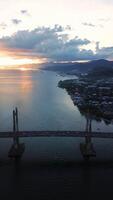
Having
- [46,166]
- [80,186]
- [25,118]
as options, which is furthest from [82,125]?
[80,186]

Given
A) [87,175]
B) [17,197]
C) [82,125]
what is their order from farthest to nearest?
[82,125] < [87,175] < [17,197]

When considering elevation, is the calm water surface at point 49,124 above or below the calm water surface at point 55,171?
above

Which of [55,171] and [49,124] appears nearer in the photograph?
[55,171]

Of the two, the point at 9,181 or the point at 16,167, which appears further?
the point at 16,167

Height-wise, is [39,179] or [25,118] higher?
[25,118]

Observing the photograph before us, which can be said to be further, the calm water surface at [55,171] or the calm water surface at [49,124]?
the calm water surface at [49,124]

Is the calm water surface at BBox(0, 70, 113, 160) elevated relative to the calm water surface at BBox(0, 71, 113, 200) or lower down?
elevated

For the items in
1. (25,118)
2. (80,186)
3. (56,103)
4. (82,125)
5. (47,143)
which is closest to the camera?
(80,186)

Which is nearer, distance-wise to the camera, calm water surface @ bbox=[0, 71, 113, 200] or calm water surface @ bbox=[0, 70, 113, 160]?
calm water surface @ bbox=[0, 71, 113, 200]

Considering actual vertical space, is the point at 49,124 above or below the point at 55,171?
above

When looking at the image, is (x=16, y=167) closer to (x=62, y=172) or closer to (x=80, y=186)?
(x=62, y=172)

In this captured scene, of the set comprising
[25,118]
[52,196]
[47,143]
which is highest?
[25,118]
